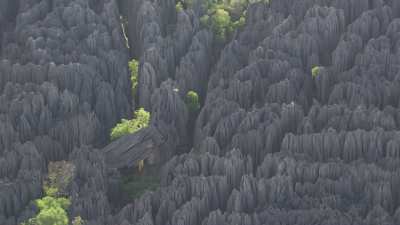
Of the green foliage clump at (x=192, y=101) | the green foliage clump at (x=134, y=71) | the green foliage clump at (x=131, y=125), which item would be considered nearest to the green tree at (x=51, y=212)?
the green foliage clump at (x=131, y=125)

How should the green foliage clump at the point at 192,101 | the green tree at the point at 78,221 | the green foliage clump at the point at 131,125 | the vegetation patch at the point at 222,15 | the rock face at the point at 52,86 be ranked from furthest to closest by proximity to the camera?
the vegetation patch at the point at 222,15
the green foliage clump at the point at 192,101
the green foliage clump at the point at 131,125
the rock face at the point at 52,86
the green tree at the point at 78,221

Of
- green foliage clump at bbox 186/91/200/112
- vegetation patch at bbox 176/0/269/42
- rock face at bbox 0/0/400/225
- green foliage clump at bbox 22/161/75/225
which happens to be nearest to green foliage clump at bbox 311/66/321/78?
rock face at bbox 0/0/400/225

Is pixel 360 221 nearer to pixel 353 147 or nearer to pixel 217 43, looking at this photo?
pixel 353 147

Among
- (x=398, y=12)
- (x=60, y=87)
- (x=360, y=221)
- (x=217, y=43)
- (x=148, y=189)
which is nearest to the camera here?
(x=360, y=221)

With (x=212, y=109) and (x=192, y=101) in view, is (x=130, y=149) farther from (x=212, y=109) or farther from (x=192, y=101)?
(x=192, y=101)

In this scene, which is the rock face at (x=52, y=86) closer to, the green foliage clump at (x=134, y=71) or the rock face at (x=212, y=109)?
the rock face at (x=212, y=109)

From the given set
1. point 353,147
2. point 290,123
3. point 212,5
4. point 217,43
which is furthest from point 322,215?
point 212,5

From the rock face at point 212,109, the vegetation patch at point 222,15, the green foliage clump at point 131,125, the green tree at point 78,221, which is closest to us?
the green tree at point 78,221
